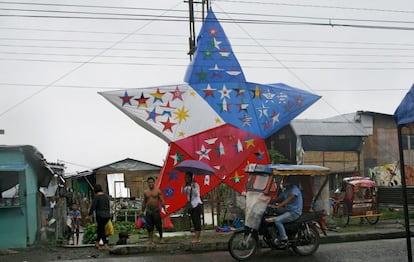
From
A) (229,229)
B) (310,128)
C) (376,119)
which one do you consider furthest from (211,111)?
(376,119)

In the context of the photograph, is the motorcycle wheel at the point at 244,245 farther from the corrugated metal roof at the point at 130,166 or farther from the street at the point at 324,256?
the corrugated metal roof at the point at 130,166

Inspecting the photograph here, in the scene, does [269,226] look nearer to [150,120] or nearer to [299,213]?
[299,213]

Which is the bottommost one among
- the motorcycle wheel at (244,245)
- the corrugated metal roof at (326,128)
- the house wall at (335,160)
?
the motorcycle wheel at (244,245)

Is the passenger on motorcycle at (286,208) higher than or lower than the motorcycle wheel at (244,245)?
higher

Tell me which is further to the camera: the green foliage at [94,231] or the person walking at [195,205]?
the green foliage at [94,231]

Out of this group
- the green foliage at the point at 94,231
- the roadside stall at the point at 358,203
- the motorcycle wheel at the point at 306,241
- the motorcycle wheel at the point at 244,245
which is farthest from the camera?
the roadside stall at the point at 358,203

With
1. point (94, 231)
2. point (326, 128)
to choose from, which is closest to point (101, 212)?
point (94, 231)

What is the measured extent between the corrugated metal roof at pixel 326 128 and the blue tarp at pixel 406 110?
20825mm

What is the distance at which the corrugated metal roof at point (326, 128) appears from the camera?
91.7 ft

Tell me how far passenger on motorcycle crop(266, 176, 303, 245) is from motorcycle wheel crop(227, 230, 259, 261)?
54 centimetres

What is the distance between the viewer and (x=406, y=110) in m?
6.83

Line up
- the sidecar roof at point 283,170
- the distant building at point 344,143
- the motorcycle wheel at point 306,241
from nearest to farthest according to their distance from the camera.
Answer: the motorcycle wheel at point 306,241
the sidecar roof at point 283,170
the distant building at point 344,143

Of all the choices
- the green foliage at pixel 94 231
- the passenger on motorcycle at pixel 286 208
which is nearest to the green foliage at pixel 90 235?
the green foliage at pixel 94 231

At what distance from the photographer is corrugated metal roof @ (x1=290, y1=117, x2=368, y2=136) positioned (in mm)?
27953
